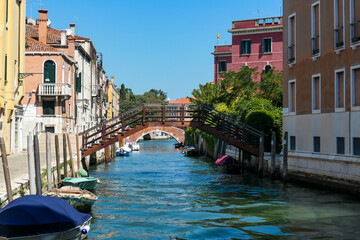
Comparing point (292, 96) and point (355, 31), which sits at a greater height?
point (355, 31)


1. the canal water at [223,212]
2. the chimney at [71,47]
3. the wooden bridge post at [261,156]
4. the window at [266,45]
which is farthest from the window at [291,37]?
the chimney at [71,47]

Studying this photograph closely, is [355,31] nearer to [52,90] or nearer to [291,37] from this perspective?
[291,37]

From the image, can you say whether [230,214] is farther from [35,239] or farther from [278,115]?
[278,115]

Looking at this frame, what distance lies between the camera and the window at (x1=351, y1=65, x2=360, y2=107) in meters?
16.8

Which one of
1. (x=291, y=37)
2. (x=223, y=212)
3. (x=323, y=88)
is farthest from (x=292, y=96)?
(x=223, y=212)

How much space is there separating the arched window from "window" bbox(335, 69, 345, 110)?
24.1m

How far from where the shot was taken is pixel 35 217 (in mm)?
9227

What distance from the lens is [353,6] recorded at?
17.0 metres

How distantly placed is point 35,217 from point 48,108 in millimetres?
29082

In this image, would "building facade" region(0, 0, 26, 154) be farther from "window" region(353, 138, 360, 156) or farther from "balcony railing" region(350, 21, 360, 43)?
"window" region(353, 138, 360, 156)

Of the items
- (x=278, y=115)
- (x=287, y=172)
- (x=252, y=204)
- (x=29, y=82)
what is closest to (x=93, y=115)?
(x=29, y=82)

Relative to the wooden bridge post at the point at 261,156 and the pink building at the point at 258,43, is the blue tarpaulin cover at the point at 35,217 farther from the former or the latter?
the pink building at the point at 258,43

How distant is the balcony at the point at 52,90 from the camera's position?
120 ft

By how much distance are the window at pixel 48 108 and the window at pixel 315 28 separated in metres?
22.6
